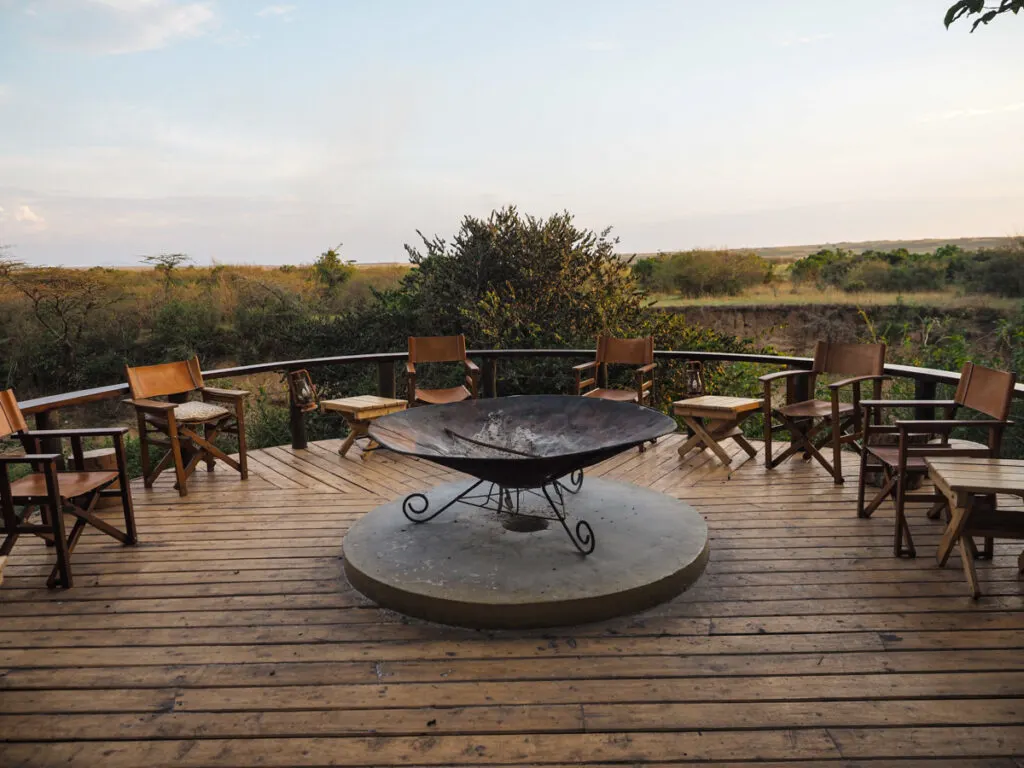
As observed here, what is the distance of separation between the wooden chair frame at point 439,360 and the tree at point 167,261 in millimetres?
12370

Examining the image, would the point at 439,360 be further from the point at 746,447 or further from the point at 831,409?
the point at 831,409

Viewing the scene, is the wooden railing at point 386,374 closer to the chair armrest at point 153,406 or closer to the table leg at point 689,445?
the chair armrest at point 153,406

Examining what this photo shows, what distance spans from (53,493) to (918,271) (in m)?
19.1

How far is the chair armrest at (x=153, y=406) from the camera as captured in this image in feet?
12.2

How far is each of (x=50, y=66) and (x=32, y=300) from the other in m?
6.19

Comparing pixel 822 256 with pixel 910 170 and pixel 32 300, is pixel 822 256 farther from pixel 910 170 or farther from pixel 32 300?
pixel 32 300

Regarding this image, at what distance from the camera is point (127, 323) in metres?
12.1

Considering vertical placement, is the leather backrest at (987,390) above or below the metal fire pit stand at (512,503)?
above

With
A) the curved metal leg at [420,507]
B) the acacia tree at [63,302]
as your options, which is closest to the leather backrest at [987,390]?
the curved metal leg at [420,507]

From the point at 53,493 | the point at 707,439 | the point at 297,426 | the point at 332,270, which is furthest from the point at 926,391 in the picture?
the point at 332,270

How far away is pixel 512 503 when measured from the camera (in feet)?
10.4

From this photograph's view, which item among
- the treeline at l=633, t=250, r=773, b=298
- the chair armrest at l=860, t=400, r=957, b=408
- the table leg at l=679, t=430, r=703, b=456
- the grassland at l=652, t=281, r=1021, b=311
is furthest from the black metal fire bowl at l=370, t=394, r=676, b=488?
the treeline at l=633, t=250, r=773, b=298

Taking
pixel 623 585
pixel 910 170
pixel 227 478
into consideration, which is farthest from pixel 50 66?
pixel 910 170

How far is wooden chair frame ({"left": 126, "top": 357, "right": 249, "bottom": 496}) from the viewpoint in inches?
151
